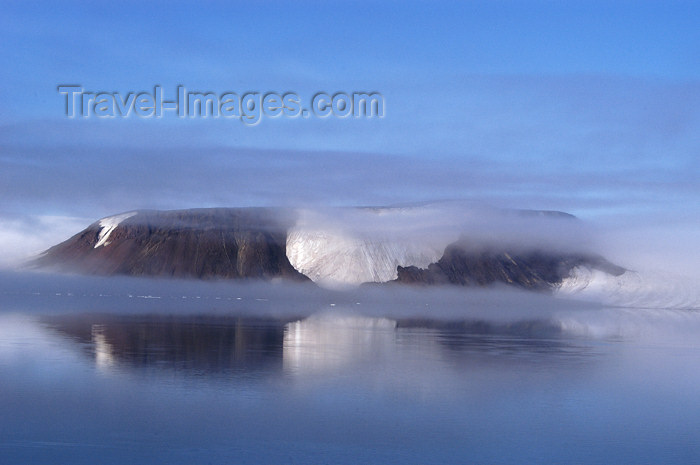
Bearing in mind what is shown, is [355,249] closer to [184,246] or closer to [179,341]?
[184,246]

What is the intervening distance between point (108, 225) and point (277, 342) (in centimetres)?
8434

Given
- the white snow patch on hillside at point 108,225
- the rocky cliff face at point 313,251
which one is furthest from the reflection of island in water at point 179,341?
the white snow patch on hillside at point 108,225

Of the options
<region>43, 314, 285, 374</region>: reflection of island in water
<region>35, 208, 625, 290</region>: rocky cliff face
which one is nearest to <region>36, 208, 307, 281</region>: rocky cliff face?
<region>35, 208, 625, 290</region>: rocky cliff face

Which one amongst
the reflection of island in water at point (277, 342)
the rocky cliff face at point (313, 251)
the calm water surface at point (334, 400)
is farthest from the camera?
Result: the rocky cliff face at point (313, 251)

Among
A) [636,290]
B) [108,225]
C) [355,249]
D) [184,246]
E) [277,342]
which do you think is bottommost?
[636,290]

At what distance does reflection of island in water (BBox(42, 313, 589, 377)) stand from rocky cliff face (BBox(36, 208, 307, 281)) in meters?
59.6

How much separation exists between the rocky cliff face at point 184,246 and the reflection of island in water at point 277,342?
5961cm

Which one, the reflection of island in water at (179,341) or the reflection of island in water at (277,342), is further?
the reflection of island in water at (277,342)

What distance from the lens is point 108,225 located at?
108562mm

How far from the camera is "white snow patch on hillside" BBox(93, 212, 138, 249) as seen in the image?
105887mm

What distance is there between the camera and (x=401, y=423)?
594 inches

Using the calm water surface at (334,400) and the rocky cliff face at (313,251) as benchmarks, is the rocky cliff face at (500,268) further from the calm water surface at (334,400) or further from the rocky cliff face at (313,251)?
the calm water surface at (334,400)

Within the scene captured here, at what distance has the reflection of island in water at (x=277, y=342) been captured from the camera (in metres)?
22.4

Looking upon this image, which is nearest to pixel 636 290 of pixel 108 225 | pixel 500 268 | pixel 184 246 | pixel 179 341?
pixel 500 268
